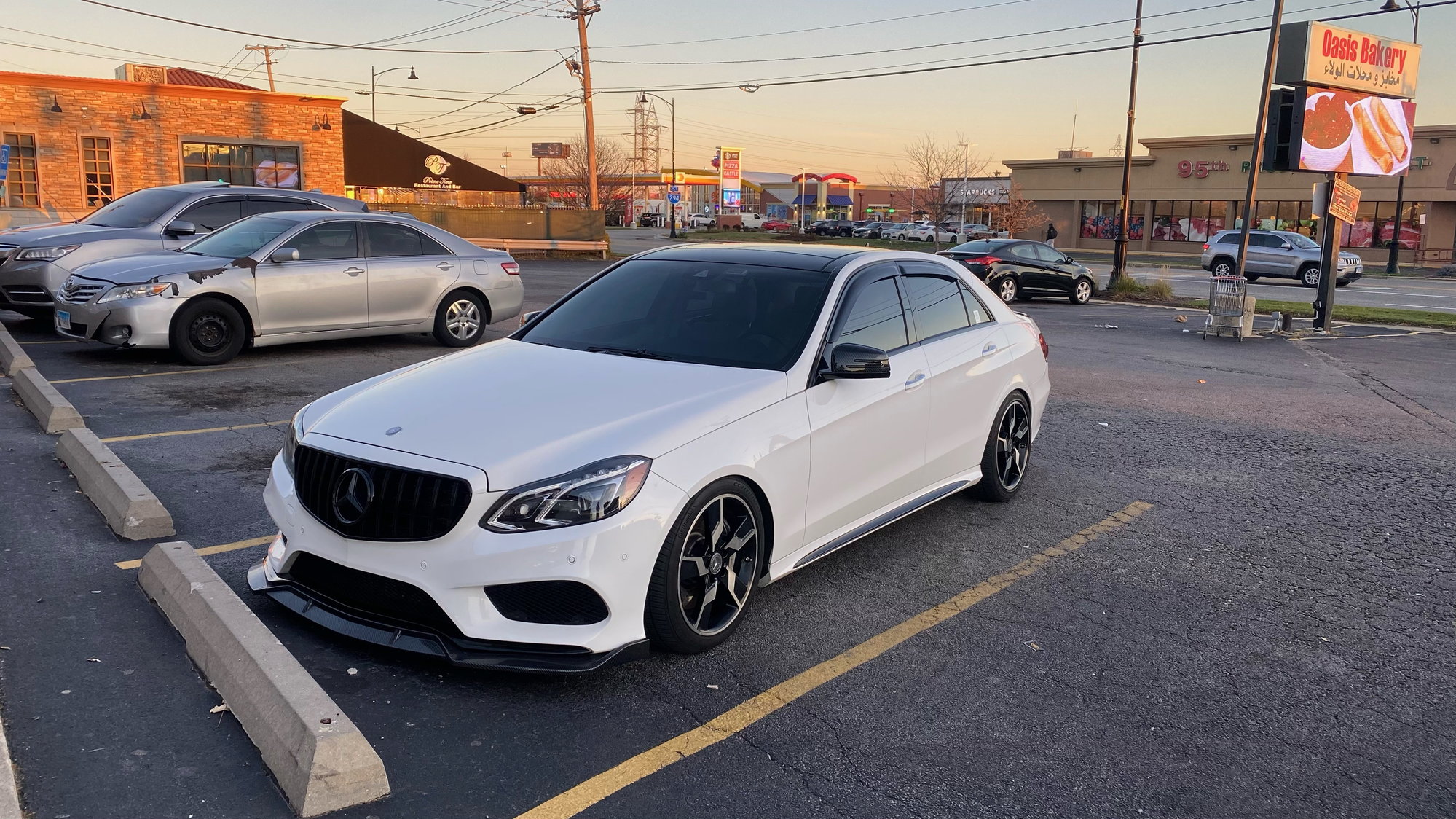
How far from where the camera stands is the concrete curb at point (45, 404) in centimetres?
735

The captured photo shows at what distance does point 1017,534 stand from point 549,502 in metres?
3.31

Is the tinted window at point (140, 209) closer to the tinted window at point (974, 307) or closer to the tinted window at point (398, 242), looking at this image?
the tinted window at point (398, 242)

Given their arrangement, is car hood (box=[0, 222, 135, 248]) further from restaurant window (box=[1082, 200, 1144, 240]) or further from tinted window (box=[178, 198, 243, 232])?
restaurant window (box=[1082, 200, 1144, 240])

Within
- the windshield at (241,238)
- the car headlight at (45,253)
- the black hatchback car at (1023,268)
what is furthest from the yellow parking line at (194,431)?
the black hatchback car at (1023,268)

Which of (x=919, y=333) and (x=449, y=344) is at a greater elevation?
(x=919, y=333)

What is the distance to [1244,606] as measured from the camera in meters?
5.13

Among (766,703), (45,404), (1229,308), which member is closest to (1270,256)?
(1229,308)

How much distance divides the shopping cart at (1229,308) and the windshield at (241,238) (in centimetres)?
1380

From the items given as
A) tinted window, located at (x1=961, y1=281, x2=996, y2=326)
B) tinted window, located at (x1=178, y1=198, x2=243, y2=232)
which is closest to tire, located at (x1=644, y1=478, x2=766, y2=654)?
tinted window, located at (x1=961, y1=281, x2=996, y2=326)

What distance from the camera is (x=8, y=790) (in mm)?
3059

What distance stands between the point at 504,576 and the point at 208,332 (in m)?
8.24

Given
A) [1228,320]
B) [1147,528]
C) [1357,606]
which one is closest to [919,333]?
[1147,528]

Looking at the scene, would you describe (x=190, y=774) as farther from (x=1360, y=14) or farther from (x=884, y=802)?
(x=1360, y=14)

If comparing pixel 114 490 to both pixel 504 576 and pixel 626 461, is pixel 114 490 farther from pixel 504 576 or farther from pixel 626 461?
pixel 626 461
